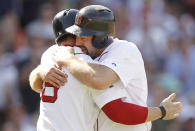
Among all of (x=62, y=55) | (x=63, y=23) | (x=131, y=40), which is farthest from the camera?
(x=131, y=40)

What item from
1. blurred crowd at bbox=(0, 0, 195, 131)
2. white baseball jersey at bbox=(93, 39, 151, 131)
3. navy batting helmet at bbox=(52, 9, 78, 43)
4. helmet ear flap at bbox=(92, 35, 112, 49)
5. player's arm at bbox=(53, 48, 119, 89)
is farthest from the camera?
blurred crowd at bbox=(0, 0, 195, 131)

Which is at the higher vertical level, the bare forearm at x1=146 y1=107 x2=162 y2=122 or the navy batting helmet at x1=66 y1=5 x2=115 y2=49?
the navy batting helmet at x1=66 y1=5 x2=115 y2=49

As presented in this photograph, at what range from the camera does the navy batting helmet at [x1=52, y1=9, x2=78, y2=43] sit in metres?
5.20

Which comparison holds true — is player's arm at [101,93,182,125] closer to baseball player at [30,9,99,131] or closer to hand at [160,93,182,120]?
hand at [160,93,182,120]

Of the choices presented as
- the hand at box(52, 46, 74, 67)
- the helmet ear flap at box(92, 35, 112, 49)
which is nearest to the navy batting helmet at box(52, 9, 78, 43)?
the hand at box(52, 46, 74, 67)

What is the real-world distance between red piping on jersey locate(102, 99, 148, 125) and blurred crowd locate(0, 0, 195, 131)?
3.92m

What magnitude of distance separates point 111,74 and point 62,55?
1.46ft

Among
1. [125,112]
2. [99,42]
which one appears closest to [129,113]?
[125,112]

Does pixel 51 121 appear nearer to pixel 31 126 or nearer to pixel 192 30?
pixel 31 126

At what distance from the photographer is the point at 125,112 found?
4.85 m

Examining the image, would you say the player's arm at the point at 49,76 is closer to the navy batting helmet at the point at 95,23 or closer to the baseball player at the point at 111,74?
the baseball player at the point at 111,74

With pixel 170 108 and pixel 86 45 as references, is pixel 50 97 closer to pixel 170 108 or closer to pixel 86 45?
pixel 86 45

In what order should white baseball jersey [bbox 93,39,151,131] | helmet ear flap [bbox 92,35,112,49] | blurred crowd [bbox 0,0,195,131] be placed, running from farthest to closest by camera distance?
blurred crowd [bbox 0,0,195,131]
helmet ear flap [bbox 92,35,112,49]
white baseball jersey [bbox 93,39,151,131]

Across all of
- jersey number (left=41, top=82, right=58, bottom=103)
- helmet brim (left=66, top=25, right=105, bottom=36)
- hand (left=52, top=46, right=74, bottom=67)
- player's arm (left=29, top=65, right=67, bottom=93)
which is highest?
helmet brim (left=66, top=25, right=105, bottom=36)
